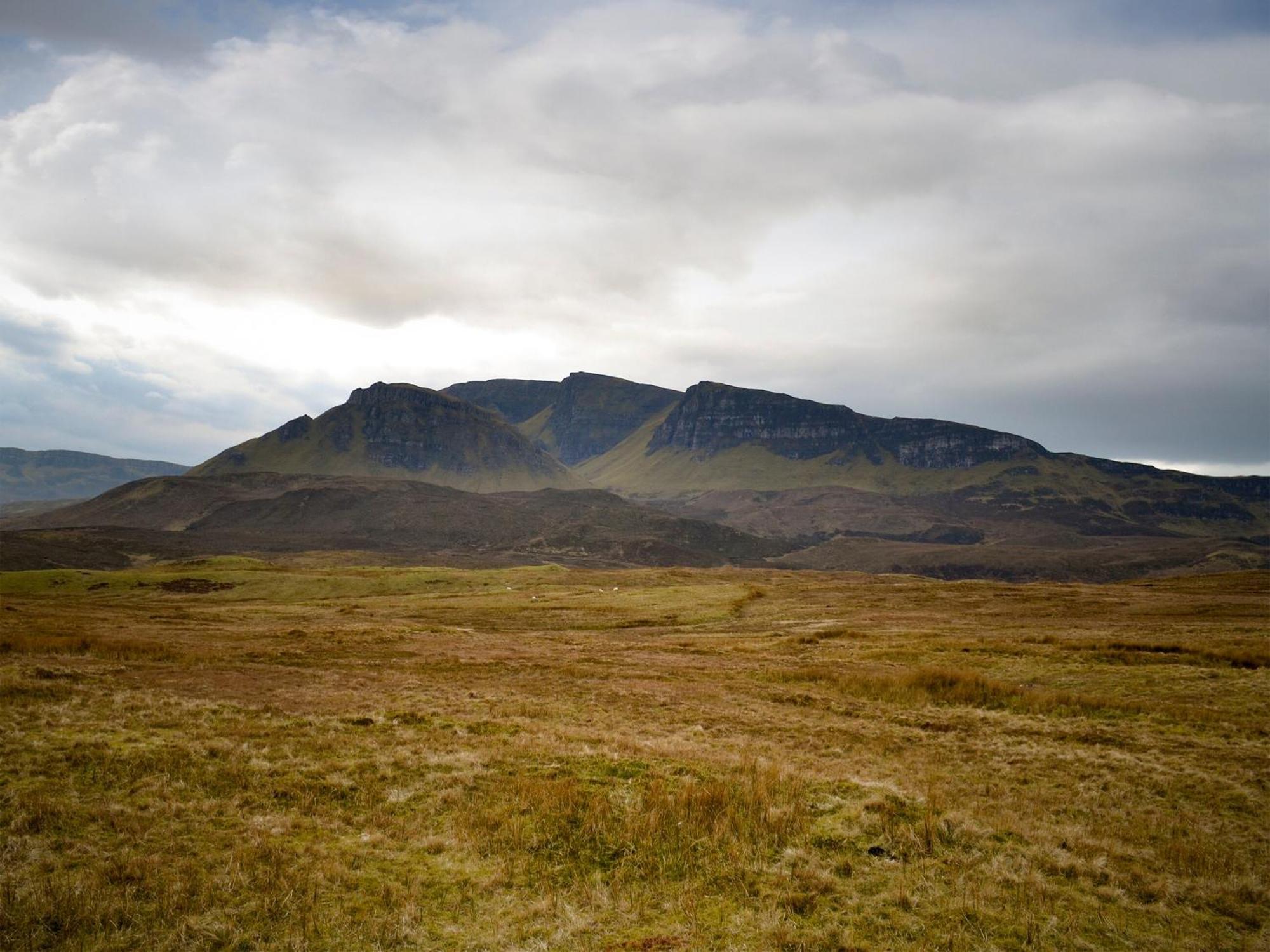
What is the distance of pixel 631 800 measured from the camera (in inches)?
580

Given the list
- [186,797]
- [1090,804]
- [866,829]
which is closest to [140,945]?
[186,797]

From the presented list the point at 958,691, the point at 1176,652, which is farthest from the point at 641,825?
the point at 1176,652

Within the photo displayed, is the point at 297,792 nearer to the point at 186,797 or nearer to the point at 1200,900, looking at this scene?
the point at 186,797

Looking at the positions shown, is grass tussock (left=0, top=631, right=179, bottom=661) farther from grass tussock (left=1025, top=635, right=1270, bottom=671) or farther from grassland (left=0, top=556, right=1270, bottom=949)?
grass tussock (left=1025, top=635, right=1270, bottom=671)

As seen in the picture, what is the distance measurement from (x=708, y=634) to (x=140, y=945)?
5331 cm

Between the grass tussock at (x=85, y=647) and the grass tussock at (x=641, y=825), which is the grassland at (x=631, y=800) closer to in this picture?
the grass tussock at (x=641, y=825)

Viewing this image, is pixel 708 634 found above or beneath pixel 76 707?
beneath

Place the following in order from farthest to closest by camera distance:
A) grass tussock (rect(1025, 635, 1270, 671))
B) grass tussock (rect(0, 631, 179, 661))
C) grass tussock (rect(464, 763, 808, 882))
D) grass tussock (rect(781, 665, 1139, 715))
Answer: grass tussock (rect(1025, 635, 1270, 671)), grass tussock (rect(0, 631, 179, 661)), grass tussock (rect(781, 665, 1139, 715)), grass tussock (rect(464, 763, 808, 882))

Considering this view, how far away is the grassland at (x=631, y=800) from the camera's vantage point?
10102mm

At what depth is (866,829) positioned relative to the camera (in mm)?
13422

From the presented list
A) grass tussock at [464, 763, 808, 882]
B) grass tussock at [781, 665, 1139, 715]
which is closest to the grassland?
grass tussock at [464, 763, 808, 882]

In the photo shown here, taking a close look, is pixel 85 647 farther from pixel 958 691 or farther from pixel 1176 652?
pixel 1176 652

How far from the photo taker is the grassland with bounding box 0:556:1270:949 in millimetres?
10102

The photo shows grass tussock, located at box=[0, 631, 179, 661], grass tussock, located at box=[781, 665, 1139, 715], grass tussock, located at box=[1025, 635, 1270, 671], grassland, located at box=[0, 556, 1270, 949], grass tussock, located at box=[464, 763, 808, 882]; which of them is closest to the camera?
grassland, located at box=[0, 556, 1270, 949]
